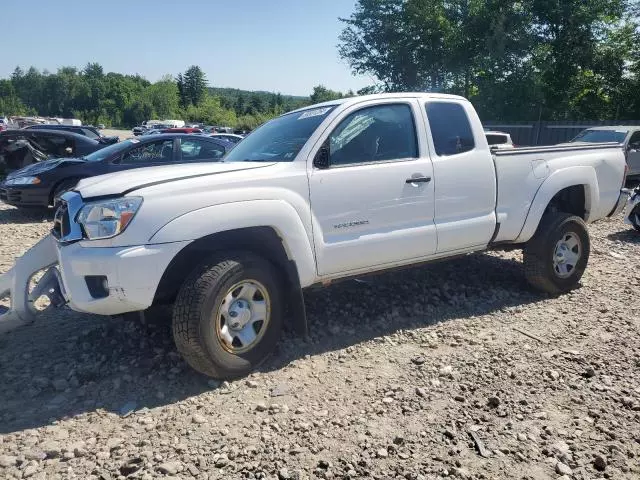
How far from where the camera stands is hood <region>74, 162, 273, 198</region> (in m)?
3.27

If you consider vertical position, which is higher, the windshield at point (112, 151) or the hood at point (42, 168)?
the windshield at point (112, 151)

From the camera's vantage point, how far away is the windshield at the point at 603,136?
1349 centimetres

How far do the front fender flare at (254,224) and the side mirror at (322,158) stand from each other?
43 centimetres

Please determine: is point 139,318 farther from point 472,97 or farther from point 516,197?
point 472,97

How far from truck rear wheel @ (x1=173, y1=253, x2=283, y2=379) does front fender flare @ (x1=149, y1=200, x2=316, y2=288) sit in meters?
0.21

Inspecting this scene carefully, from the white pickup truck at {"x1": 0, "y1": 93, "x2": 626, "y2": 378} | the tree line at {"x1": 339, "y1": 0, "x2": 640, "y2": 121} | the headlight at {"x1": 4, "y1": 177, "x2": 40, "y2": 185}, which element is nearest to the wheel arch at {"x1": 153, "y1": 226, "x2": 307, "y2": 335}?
the white pickup truck at {"x1": 0, "y1": 93, "x2": 626, "y2": 378}

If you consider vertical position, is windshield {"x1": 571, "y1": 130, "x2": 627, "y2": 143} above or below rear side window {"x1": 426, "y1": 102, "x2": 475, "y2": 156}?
below

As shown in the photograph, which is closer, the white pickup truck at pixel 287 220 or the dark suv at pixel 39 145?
the white pickup truck at pixel 287 220

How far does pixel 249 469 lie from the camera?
266 cm

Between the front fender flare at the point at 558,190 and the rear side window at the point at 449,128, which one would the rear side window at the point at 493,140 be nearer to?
the front fender flare at the point at 558,190

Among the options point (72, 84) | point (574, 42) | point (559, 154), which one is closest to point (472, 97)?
point (574, 42)

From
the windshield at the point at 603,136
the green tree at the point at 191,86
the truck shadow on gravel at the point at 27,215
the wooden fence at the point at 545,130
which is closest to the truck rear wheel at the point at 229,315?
the truck shadow on gravel at the point at 27,215

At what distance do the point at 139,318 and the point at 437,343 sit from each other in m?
2.29

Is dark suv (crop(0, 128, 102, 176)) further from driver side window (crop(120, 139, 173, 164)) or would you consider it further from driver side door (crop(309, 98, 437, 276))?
driver side door (crop(309, 98, 437, 276))
